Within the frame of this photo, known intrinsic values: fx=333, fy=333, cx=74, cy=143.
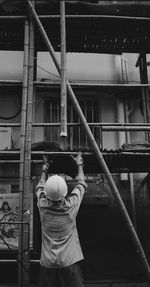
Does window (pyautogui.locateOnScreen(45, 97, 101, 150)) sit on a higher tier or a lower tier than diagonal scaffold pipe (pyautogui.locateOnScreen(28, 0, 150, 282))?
higher

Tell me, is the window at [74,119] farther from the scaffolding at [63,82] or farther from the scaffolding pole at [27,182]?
the scaffolding pole at [27,182]

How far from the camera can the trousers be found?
13.7 feet

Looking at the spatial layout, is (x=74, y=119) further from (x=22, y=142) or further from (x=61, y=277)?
(x=61, y=277)

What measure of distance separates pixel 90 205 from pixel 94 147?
3.04 meters

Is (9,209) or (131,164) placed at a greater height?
(131,164)

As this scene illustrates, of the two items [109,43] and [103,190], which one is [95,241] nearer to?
[103,190]

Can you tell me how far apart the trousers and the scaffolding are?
1.25 metres

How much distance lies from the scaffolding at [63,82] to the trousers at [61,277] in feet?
4.10

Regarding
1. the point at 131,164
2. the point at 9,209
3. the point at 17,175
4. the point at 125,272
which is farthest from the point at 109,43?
the point at 125,272

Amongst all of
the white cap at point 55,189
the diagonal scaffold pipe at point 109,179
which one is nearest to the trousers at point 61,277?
the white cap at point 55,189

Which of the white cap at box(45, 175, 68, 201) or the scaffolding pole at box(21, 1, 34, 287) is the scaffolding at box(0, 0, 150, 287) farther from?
the white cap at box(45, 175, 68, 201)

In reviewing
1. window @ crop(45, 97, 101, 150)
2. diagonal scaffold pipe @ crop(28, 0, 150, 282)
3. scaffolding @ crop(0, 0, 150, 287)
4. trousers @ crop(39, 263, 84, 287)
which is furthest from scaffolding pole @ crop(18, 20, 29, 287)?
window @ crop(45, 97, 101, 150)

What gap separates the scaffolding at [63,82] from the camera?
5594 mm

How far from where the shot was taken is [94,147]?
568cm
